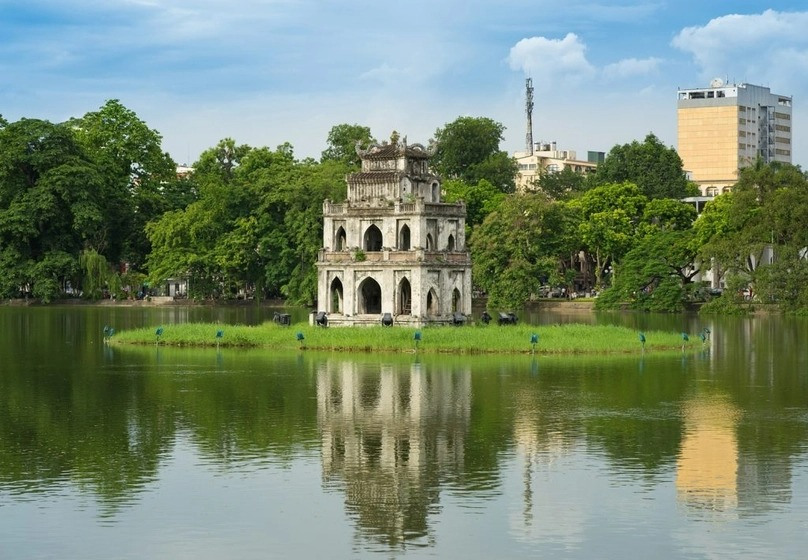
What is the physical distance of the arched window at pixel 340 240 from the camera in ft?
244

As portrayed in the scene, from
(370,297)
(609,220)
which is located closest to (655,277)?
(609,220)

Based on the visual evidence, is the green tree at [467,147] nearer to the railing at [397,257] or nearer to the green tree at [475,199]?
the green tree at [475,199]

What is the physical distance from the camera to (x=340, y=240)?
246 ft

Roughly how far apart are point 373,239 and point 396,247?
2672mm

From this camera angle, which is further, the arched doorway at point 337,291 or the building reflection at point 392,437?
the arched doorway at point 337,291

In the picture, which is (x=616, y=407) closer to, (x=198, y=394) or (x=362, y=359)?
(x=198, y=394)

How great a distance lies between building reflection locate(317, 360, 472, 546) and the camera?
2998cm

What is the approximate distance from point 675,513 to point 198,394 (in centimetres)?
2261

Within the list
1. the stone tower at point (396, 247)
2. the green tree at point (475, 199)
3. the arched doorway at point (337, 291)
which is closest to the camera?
the stone tower at point (396, 247)

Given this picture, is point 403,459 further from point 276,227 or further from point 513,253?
point 276,227

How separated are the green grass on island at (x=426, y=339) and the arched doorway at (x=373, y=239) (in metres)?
5.57

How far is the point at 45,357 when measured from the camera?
65.5 meters

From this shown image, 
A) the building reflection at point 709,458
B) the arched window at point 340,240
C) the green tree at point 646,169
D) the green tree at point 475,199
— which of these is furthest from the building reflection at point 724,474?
the green tree at point 646,169

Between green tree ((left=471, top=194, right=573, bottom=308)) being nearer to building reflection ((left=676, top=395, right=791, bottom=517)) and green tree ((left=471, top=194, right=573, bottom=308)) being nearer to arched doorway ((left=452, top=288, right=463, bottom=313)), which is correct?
arched doorway ((left=452, top=288, right=463, bottom=313))
